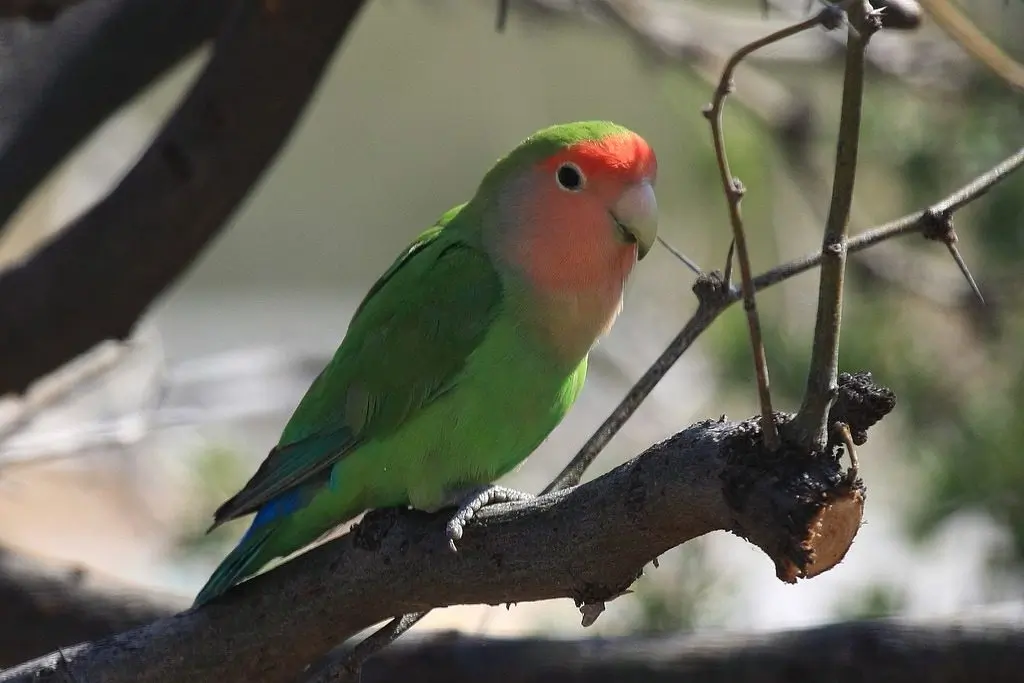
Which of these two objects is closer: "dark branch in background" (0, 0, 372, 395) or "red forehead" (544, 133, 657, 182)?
"red forehead" (544, 133, 657, 182)

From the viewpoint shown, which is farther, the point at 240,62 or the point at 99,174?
the point at 99,174

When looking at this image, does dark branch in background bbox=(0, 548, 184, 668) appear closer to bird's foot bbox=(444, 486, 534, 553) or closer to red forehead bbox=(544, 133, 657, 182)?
bird's foot bbox=(444, 486, 534, 553)

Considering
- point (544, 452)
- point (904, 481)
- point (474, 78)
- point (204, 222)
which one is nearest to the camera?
point (204, 222)

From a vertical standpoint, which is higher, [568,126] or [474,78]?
[474,78]

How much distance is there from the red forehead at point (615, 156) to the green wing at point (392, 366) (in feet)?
0.75

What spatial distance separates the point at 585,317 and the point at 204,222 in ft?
2.71

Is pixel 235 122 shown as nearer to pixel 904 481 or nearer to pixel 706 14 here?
pixel 706 14

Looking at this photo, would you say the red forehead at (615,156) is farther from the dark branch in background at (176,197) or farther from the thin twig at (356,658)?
the thin twig at (356,658)

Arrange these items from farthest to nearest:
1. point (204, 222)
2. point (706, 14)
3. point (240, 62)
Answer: point (706, 14)
point (204, 222)
point (240, 62)

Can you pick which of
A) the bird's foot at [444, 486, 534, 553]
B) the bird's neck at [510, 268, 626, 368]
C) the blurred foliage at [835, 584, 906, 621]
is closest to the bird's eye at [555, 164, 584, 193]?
the bird's neck at [510, 268, 626, 368]

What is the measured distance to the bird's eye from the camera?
5.42 ft

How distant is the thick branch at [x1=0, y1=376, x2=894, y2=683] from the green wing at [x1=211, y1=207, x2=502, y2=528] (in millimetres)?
216

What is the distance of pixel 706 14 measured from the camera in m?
3.00

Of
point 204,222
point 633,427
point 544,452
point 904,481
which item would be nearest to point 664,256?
point 633,427
